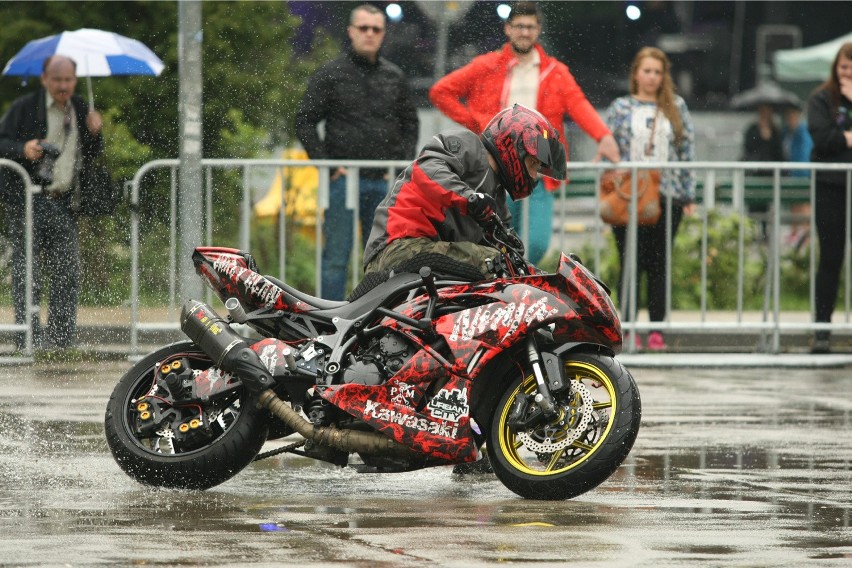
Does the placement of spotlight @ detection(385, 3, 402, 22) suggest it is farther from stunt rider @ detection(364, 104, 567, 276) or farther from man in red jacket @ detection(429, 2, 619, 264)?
stunt rider @ detection(364, 104, 567, 276)

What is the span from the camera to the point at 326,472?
8.68 metres

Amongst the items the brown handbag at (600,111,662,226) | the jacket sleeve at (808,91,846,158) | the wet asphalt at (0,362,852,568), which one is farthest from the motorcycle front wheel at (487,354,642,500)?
the jacket sleeve at (808,91,846,158)

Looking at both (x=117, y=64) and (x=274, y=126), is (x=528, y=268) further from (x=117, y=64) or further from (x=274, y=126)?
(x=274, y=126)

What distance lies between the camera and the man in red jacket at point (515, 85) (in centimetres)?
1358

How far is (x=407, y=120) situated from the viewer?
13727 millimetres

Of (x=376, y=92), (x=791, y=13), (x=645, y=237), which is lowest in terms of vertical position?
(x=645, y=237)

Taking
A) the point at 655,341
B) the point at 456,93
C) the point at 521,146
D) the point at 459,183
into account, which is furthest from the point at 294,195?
the point at 459,183

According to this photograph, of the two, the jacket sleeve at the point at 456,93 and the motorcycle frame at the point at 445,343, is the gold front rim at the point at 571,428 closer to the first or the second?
the motorcycle frame at the point at 445,343

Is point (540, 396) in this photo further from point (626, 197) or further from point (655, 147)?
point (655, 147)

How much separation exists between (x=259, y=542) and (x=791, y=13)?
70.2ft

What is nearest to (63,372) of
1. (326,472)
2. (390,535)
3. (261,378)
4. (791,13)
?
(326,472)

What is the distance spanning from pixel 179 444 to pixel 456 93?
6.37 metres

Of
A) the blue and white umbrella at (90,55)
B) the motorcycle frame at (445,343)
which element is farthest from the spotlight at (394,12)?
the motorcycle frame at (445,343)

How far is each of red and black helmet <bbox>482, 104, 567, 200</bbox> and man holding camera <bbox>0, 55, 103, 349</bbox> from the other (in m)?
5.81
